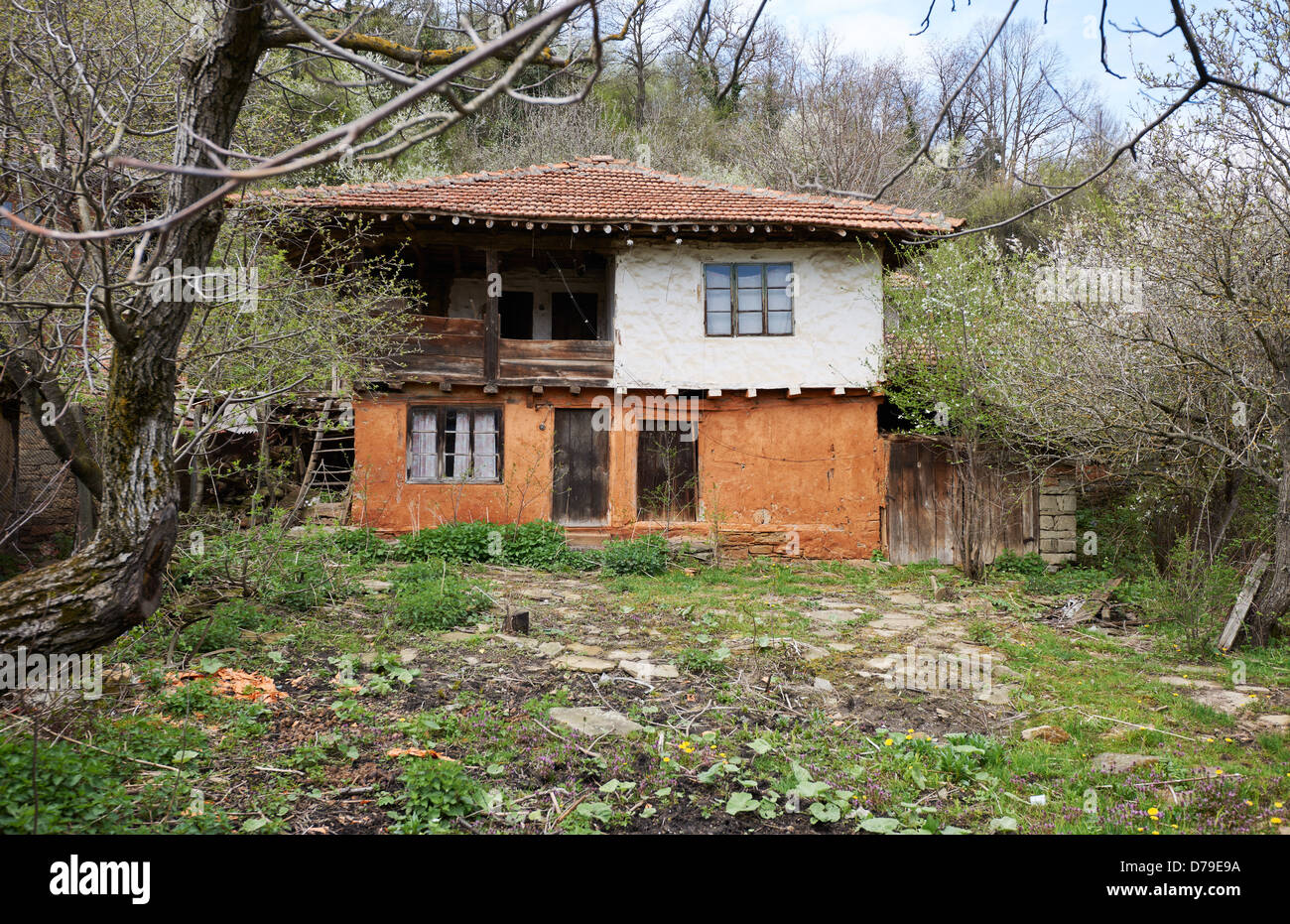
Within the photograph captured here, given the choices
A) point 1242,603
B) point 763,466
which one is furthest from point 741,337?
point 1242,603

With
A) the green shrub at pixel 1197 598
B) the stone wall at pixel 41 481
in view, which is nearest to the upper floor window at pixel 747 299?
the green shrub at pixel 1197 598

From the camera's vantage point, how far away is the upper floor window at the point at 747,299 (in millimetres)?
13555

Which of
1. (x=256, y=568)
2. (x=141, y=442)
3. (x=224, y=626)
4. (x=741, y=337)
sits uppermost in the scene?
(x=741, y=337)

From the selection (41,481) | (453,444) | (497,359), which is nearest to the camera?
(41,481)

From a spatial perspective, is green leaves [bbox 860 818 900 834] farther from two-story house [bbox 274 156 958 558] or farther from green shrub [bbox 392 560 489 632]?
two-story house [bbox 274 156 958 558]

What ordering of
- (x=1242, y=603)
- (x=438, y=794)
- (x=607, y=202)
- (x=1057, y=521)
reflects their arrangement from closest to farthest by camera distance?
(x=438, y=794)
(x=1242, y=603)
(x=1057, y=521)
(x=607, y=202)

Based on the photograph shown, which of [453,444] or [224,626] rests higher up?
[453,444]

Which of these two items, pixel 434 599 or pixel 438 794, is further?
pixel 434 599

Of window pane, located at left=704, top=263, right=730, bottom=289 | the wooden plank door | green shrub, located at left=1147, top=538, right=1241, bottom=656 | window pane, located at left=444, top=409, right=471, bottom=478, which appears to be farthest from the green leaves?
window pane, located at left=704, top=263, right=730, bottom=289

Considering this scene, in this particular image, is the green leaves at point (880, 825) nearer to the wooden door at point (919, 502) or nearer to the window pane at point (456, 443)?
the wooden door at point (919, 502)

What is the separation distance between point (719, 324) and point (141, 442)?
1062 centimetres

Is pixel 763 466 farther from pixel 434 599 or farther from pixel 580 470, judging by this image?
pixel 434 599

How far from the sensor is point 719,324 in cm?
1358
